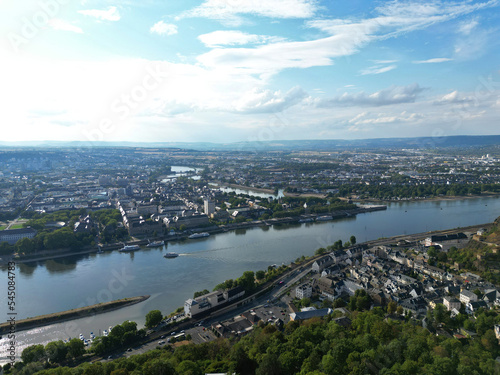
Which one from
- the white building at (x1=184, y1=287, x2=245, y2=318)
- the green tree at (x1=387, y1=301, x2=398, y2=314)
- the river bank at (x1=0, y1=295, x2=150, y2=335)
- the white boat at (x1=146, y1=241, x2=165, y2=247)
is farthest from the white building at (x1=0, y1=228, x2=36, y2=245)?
the green tree at (x1=387, y1=301, x2=398, y2=314)

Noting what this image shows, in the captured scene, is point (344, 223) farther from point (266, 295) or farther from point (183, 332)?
point (183, 332)

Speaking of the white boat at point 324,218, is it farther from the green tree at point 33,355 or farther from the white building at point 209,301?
the green tree at point 33,355

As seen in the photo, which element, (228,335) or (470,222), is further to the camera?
(470,222)

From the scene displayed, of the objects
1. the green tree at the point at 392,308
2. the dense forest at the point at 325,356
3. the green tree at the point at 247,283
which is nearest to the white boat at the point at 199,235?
the green tree at the point at 247,283

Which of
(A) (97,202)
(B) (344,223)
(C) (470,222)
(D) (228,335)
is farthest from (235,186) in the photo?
(D) (228,335)

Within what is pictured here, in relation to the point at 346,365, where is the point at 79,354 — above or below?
below

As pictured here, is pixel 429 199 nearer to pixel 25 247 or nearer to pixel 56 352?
pixel 25 247

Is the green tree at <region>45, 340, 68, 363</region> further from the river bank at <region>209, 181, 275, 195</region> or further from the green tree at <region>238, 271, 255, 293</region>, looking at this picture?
the river bank at <region>209, 181, 275, 195</region>

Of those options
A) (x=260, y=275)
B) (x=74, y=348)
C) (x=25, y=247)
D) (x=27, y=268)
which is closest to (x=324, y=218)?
(x=260, y=275)
